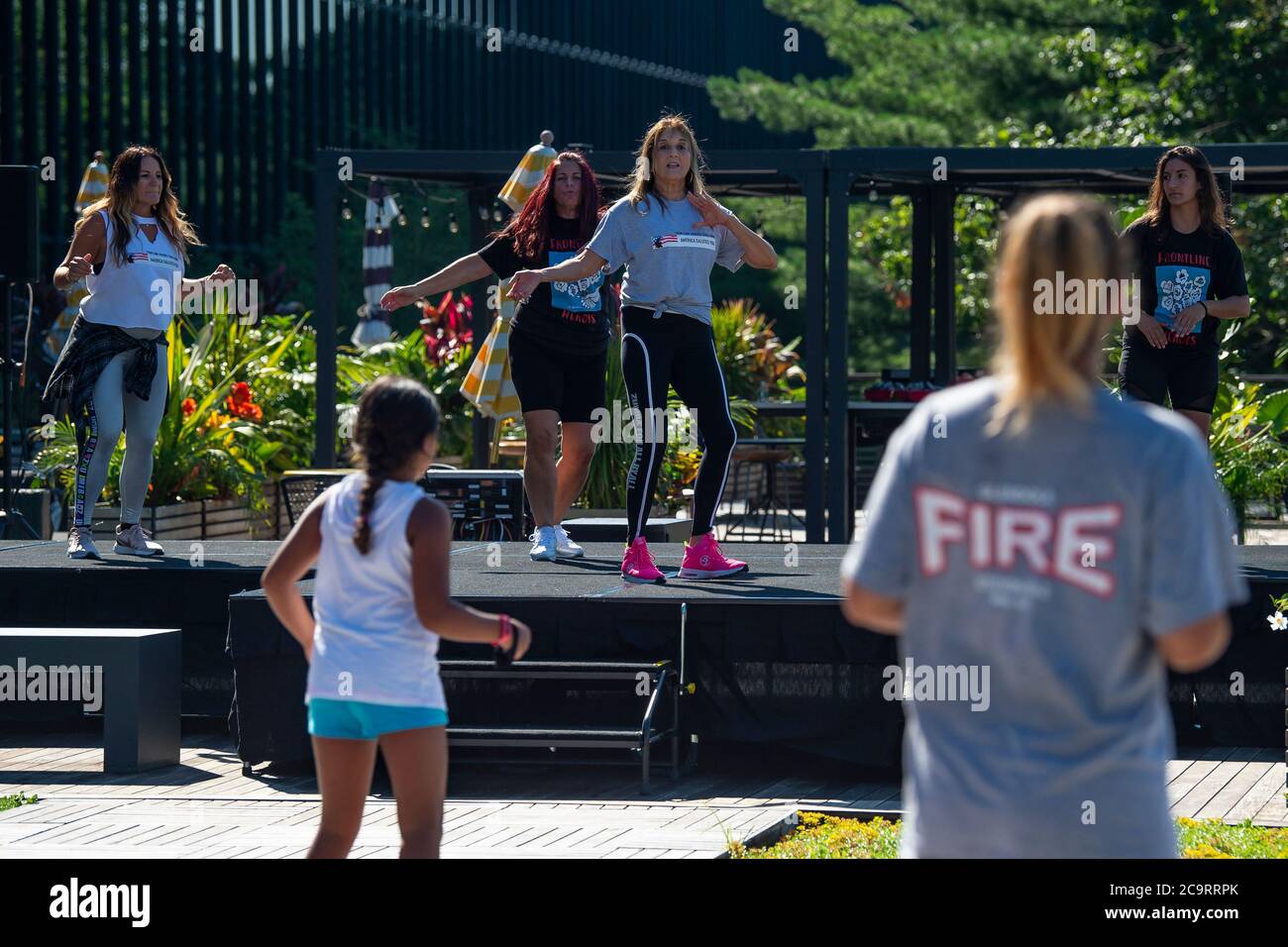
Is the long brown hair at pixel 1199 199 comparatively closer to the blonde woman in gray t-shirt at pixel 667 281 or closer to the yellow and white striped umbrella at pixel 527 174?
the blonde woman in gray t-shirt at pixel 667 281

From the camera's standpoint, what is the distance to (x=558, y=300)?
8.00m

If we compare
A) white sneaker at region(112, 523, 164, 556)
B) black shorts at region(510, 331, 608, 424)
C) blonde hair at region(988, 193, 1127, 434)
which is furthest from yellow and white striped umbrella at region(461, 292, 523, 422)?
blonde hair at region(988, 193, 1127, 434)

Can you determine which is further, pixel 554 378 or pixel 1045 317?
pixel 554 378

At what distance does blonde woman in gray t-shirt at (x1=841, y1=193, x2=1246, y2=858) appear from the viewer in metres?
2.70

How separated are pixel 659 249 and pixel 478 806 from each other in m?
2.19

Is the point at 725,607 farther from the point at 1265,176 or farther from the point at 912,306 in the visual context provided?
the point at 912,306

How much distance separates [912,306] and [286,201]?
13112 millimetres

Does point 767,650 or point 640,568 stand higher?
point 640,568

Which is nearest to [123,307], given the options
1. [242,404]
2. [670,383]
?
[670,383]

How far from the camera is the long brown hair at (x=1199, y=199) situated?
25.0ft

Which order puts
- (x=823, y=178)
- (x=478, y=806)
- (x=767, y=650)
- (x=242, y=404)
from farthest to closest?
(x=242, y=404), (x=823, y=178), (x=767, y=650), (x=478, y=806)

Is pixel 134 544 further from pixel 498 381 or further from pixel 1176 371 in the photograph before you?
pixel 1176 371
